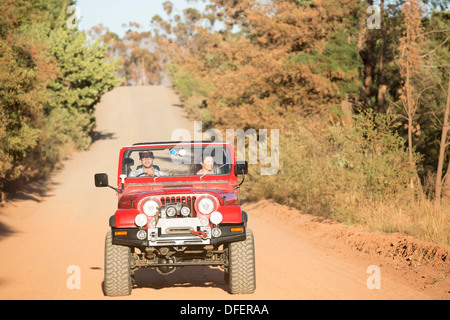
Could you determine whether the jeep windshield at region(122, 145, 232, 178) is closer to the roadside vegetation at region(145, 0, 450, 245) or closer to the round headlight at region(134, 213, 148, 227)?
the round headlight at region(134, 213, 148, 227)

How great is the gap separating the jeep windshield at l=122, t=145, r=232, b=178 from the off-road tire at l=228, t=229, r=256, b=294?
1.71 metres

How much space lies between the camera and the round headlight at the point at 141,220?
8148 millimetres

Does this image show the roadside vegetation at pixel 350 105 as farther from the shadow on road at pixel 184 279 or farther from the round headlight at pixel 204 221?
the round headlight at pixel 204 221

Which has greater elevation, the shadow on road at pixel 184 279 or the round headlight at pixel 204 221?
the round headlight at pixel 204 221

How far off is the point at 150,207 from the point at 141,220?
0.70 ft

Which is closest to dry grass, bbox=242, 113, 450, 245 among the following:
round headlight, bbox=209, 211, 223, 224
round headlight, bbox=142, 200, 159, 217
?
round headlight, bbox=209, 211, 223, 224

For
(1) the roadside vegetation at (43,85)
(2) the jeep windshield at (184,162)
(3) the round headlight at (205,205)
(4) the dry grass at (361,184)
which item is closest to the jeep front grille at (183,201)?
(3) the round headlight at (205,205)

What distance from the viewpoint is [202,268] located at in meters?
11.7

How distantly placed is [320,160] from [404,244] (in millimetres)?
7482

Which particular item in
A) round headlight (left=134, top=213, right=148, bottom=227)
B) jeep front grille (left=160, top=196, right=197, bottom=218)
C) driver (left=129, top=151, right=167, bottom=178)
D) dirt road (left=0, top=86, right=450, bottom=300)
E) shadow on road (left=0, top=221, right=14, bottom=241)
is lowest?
shadow on road (left=0, top=221, right=14, bottom=241)

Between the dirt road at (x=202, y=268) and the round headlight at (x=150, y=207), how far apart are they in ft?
3.82

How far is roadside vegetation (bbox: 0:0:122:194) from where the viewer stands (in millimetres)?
21094
